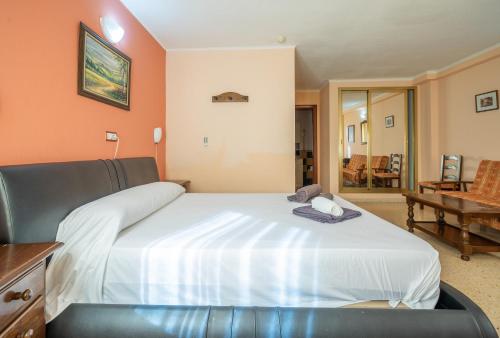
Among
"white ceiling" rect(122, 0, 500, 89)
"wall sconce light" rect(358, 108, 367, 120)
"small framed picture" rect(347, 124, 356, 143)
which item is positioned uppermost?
"white ceiling" rect(122, 0, 500, 89)

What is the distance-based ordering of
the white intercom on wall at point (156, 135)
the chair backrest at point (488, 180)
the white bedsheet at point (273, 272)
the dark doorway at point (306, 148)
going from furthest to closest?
the dark doorway at point (306, 148) → the chair backrest at point (488, 180) → the white intercom on wall at point (156, 135) → the white bedsheet at point (273, 272)

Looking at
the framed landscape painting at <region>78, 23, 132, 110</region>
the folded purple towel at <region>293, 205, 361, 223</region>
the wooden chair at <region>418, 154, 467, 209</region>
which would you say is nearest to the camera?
the folded purple towel at <region>293, 205, 361, 223</region>

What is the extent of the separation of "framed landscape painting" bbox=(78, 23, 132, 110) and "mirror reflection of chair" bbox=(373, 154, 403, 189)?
5046 mm

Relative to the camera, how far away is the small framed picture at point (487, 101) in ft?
11.3

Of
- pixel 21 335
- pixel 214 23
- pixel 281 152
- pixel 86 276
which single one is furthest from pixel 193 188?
pixel 21 335

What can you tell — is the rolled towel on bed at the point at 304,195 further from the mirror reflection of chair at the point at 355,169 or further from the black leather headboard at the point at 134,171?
the mirror reflection of chair at the point at 355,169

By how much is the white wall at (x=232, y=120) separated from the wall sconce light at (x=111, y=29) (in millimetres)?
1229

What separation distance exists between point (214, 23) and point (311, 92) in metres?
3.61

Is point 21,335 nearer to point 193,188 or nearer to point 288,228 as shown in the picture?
point 288,228

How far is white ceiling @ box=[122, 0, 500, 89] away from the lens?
8.13 feet

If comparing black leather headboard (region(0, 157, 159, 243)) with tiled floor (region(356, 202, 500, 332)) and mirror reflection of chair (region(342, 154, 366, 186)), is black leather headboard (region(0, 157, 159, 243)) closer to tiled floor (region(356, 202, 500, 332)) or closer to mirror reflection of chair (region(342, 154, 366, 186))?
tiled floor (region(356, 202, 500, 332))

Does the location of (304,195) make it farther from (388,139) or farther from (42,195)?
(388,139)

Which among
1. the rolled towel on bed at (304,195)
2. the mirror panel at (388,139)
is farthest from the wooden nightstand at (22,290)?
the mirror panel at (388,139)

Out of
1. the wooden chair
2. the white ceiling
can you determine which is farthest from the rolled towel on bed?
the wooden chair
